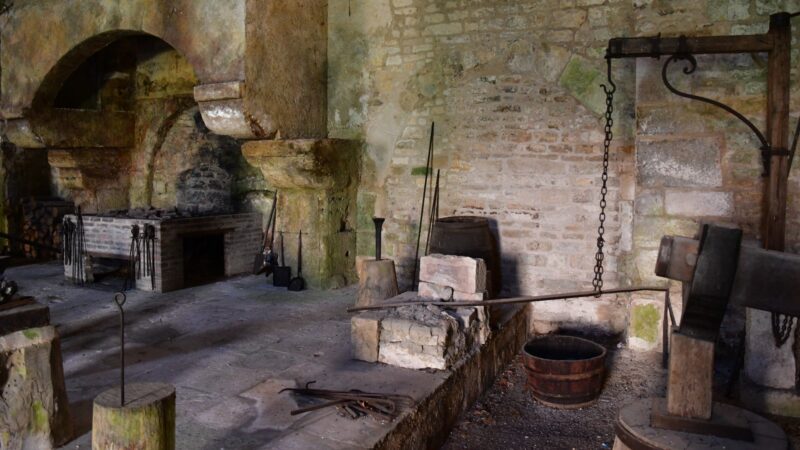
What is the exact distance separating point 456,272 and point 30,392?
8.50 ft

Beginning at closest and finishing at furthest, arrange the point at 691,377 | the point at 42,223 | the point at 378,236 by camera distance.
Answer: the point at 691,377 → the point at 378,236 → the point at 42,223

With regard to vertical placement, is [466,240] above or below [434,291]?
above

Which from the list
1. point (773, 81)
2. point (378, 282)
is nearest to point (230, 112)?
point (378, 282)

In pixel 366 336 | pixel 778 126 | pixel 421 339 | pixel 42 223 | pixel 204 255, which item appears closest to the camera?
pixel 421 339

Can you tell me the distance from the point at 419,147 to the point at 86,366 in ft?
11.5

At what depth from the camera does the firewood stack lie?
27.6ft

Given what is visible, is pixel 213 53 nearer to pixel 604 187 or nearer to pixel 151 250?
pixel 151 250

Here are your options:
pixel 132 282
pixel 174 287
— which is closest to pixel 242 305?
pixel 174 287

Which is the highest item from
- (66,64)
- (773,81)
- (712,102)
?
(66,64)

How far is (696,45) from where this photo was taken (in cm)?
426

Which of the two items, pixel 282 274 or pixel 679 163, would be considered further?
pixel 282 274

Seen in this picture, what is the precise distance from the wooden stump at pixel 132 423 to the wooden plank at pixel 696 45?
386cm

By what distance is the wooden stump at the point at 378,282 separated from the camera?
5.02m

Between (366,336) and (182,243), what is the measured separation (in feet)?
11.0
